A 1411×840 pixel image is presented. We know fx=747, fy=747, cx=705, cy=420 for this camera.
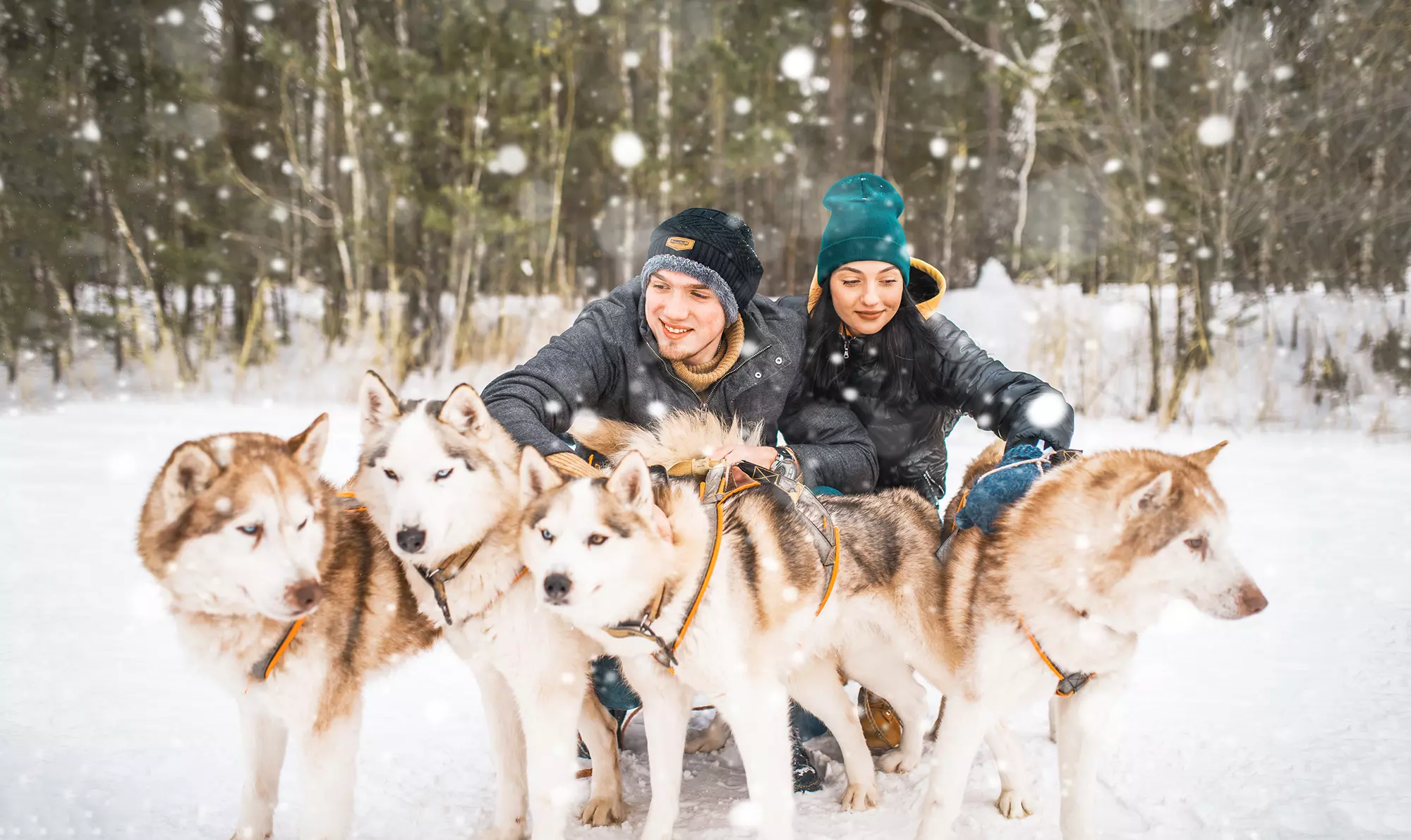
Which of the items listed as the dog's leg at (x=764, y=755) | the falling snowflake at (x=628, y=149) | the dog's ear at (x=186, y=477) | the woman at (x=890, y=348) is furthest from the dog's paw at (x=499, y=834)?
the falling snowflake at (x=628, y=149)

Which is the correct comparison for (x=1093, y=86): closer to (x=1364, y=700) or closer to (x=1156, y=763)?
(x=1364, y=700)

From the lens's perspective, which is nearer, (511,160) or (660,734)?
(660,734)

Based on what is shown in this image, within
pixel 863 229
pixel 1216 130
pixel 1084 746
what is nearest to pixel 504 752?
pixel 1084 746

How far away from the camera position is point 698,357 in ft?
9.41

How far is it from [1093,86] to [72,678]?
9998mm

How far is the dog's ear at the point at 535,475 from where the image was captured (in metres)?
2.02

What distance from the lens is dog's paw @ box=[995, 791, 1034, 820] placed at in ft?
7.49

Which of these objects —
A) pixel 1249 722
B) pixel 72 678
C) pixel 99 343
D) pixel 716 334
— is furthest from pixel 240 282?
pixel 1249 722

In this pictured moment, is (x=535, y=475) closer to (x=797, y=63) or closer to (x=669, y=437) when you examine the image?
(x=669, y=437)

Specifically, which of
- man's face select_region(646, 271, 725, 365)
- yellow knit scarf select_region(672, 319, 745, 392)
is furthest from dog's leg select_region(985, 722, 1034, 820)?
man's face select_region(646, 271, 725, 365)

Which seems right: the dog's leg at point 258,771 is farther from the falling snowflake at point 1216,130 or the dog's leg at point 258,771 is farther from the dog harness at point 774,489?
the falling snowflake at point 1216,130

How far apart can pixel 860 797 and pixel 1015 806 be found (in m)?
0.47

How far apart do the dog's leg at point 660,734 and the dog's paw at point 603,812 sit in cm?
22

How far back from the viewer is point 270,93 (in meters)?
12.1
